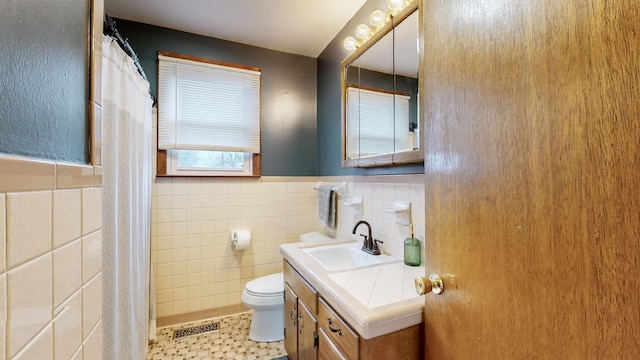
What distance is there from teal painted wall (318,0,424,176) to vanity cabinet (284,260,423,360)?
903mm

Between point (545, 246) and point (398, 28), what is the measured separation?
136cm

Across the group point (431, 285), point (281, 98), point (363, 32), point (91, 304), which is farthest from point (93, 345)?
point (281, 98)

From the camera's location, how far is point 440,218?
30.7 inches

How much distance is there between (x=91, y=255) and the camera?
0.59 m

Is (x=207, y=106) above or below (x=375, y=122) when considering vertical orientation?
above

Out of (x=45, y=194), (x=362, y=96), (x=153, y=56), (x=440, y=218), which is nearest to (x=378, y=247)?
(x=440, y=218)

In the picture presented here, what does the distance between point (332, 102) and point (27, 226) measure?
2134 millimetres

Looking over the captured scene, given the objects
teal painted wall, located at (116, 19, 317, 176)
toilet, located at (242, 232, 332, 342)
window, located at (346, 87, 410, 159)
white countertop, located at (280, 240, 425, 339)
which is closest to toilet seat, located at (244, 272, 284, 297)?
toilet, located at (242, 232, 332, 342)

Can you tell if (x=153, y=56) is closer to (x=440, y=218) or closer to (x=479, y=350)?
(x=440, y=218)

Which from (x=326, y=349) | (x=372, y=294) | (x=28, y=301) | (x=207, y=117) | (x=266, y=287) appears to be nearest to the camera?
Answer: (x=28, y=301)

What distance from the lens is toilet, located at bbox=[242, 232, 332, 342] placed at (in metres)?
1.88

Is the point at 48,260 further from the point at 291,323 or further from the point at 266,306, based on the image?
the point at 266,306

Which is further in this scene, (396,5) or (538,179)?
(396,5)

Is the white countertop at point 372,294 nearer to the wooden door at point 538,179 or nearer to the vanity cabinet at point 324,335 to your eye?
the vanity cabinet at point 324,335
